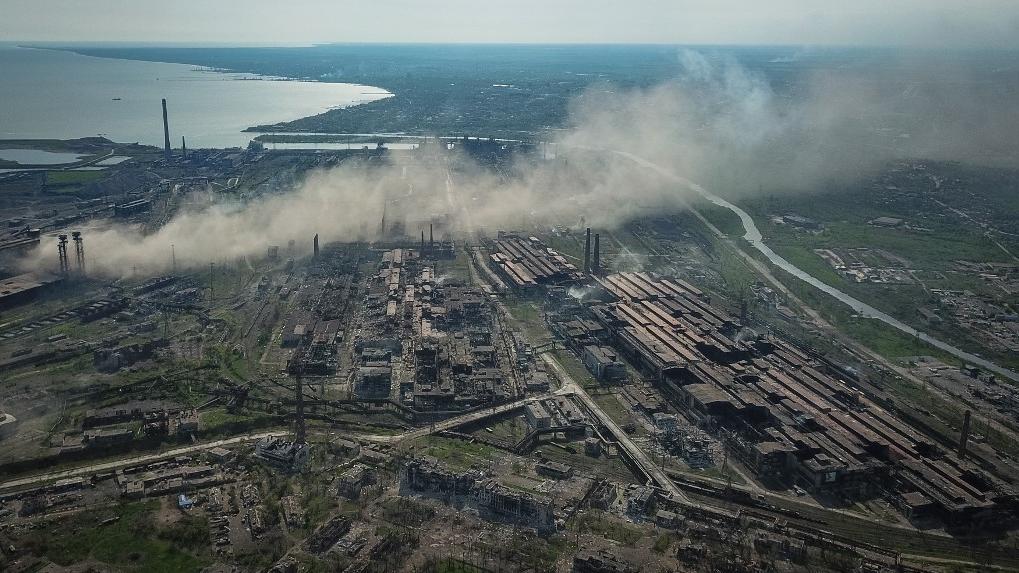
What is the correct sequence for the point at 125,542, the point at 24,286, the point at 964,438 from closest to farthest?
the point at 125,542, the point at 964,438, the point at 24,286

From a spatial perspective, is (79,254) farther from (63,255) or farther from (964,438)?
(964,438)

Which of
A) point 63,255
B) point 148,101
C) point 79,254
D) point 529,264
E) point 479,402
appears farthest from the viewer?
point 148,101

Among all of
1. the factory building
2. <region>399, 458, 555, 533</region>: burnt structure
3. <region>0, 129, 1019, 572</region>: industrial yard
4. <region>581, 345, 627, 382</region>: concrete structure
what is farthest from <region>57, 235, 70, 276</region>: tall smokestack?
<region>581, 345, 627, 382</region>: concrete structure

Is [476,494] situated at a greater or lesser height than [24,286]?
lesser

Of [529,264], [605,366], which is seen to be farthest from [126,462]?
[529,264]

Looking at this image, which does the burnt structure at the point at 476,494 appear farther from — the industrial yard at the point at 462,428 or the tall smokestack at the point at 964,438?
the tall smokestack at the point at 964,438

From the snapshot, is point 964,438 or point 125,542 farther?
point 964,438

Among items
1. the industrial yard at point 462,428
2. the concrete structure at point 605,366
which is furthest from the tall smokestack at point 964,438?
the concrete structure at point 605,366
